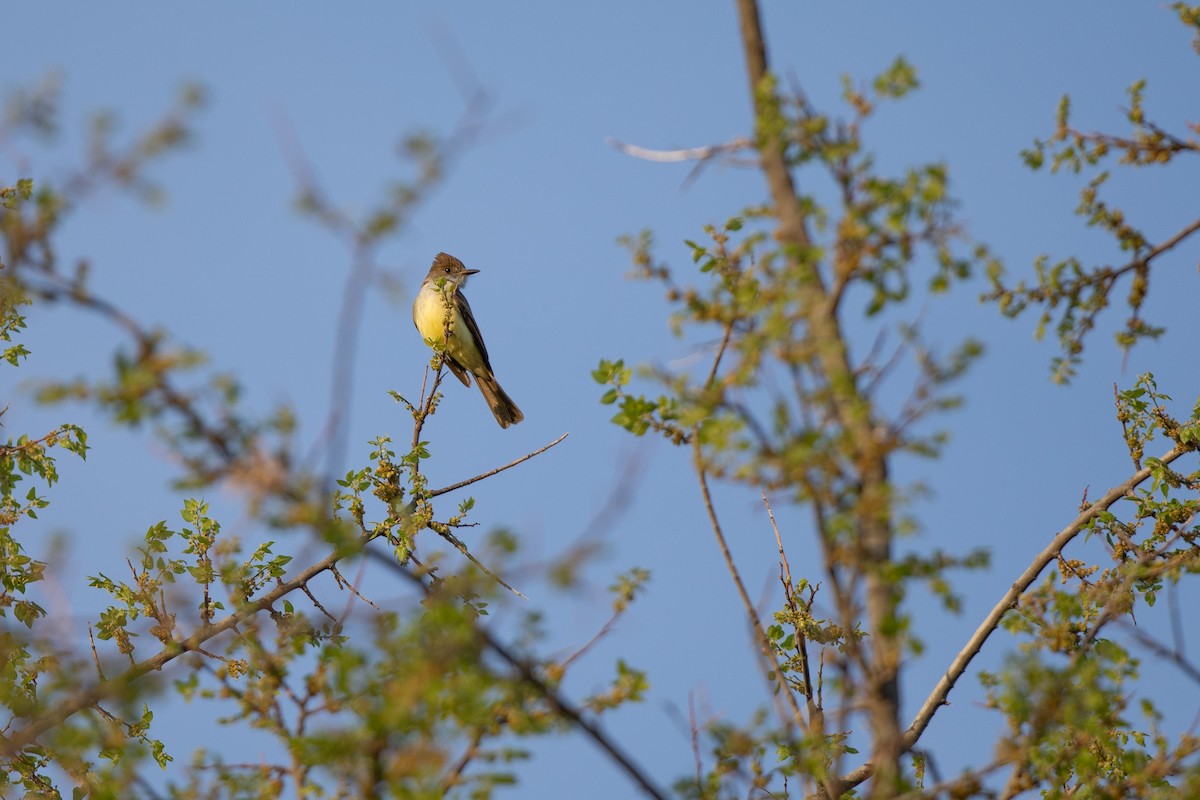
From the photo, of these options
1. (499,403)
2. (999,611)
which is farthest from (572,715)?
(499,403)

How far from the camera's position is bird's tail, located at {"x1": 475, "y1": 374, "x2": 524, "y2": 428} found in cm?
1459

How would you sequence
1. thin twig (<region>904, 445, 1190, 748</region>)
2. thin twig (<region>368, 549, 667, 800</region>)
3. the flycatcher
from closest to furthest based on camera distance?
thin twig (<region>368, 549, 667, 800</region>) < thin twig (<region>904, 445, 1190, 748</region>) < the flycatcher

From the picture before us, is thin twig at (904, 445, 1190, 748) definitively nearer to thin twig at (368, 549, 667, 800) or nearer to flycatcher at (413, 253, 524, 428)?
thin twig at (368, 549, 667, 800)

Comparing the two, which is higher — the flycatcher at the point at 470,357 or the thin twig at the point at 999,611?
the flycatcher at the point at 470,357

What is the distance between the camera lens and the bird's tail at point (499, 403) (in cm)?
1459

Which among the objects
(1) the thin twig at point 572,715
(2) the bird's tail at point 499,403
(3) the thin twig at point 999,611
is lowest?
(1) the thin twig at point 572,715

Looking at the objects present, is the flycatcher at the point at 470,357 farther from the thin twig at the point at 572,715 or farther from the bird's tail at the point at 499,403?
the thin twig at the point at 572,715

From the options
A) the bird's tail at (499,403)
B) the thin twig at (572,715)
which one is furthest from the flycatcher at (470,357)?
the thin twig at (572,715)

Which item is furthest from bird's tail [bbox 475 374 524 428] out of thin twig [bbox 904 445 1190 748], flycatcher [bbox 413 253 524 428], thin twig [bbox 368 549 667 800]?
thin twig [bbox 368 549 667 800]

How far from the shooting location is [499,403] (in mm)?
14617

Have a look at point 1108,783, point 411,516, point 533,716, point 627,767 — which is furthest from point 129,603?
point 1108,783

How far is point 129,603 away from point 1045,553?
481 centimetres

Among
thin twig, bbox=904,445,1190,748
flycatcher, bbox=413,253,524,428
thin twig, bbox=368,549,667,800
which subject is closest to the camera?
thin twig, bbox=368,549,667,800

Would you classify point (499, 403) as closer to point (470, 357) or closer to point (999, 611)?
point (470, 357)
